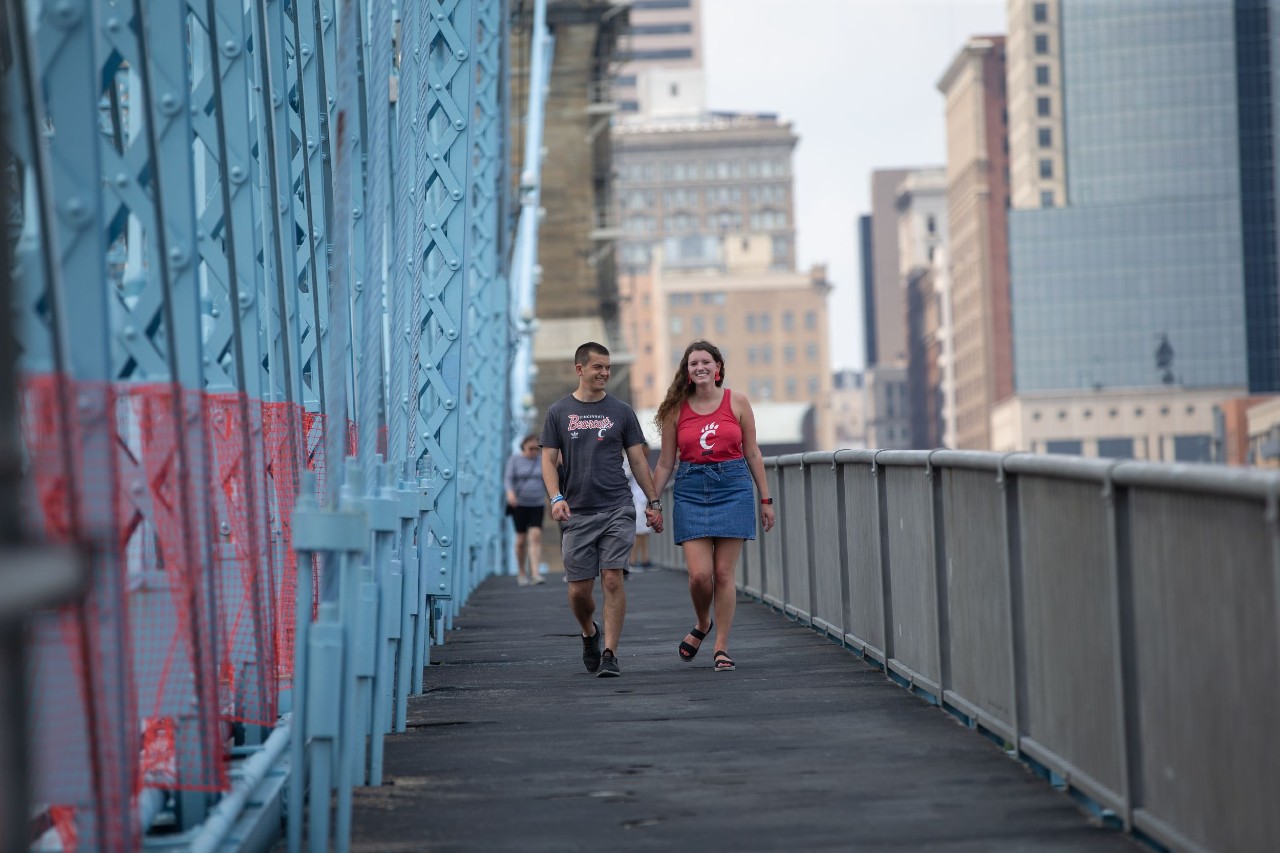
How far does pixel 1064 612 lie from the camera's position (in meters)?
7.04

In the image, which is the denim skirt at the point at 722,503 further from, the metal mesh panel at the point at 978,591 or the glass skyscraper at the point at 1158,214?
the glass skyscraper at the point at 1158,214

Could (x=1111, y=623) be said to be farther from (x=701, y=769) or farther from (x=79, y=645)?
(x=79, y=645)

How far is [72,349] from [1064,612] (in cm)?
350

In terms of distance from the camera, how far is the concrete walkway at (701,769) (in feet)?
21.4

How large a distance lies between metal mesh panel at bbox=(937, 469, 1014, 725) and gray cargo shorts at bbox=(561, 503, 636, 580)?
250 centimetres

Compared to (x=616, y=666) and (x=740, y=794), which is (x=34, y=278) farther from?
(x=616, y=666)

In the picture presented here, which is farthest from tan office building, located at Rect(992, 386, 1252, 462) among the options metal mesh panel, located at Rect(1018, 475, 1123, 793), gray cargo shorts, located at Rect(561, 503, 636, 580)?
metal mesh panel, located at Rect(1018, 475, 1123, 793)

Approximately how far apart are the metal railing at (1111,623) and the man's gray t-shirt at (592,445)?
1.56 metres

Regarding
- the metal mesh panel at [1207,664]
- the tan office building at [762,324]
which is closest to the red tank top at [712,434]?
the metal mesh panel at [1207,664]

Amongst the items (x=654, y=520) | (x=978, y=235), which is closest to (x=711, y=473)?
(x=654, y=520)

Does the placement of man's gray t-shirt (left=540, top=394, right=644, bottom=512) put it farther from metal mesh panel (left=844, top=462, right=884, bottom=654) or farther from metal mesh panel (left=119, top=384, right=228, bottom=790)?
metal mesh panel (left=119, top=384, right=228, bottom=790)

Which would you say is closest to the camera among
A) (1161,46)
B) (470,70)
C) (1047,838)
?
(1047,838)

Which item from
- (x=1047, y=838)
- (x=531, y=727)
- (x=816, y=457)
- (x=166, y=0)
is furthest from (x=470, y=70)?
(x=1047, y=838)

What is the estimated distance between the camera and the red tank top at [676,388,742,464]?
11.5 m
